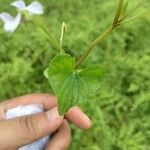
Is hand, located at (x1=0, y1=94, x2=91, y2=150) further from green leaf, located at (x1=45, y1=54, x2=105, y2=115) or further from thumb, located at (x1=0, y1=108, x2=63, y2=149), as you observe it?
green leaf, located at (x1=45, y1=54, x2=105, y2=115)

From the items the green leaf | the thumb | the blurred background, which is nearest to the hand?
the thumb

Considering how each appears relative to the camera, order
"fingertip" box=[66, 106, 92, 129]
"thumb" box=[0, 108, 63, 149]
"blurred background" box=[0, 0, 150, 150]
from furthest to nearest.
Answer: "blurred background" box=[0, 0, 150, 150] < "fingertip" box=[66, 106, 92, 129] < "thumb" box=[0, 108, 63, 149]

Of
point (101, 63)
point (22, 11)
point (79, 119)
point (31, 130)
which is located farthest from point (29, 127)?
point (101, 63)

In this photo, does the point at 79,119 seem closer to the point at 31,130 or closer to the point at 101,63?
the point at 31,130

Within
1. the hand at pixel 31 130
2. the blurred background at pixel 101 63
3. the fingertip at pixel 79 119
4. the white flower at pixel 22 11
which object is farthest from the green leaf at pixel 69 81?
the blurred background at pixel 101 63

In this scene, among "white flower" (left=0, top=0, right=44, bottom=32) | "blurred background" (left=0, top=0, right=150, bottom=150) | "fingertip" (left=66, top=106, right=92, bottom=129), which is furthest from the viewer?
"blurred background" (left=0, top=0, right=150, bottom=150)

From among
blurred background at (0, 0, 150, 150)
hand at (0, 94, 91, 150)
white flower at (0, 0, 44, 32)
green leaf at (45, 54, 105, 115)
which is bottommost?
green leaf at (45, 54, 105, 115)

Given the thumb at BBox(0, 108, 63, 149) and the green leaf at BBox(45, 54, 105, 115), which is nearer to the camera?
the green leaf at BBox(45, 54, 105, 115)

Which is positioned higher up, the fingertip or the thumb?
the fingertip
